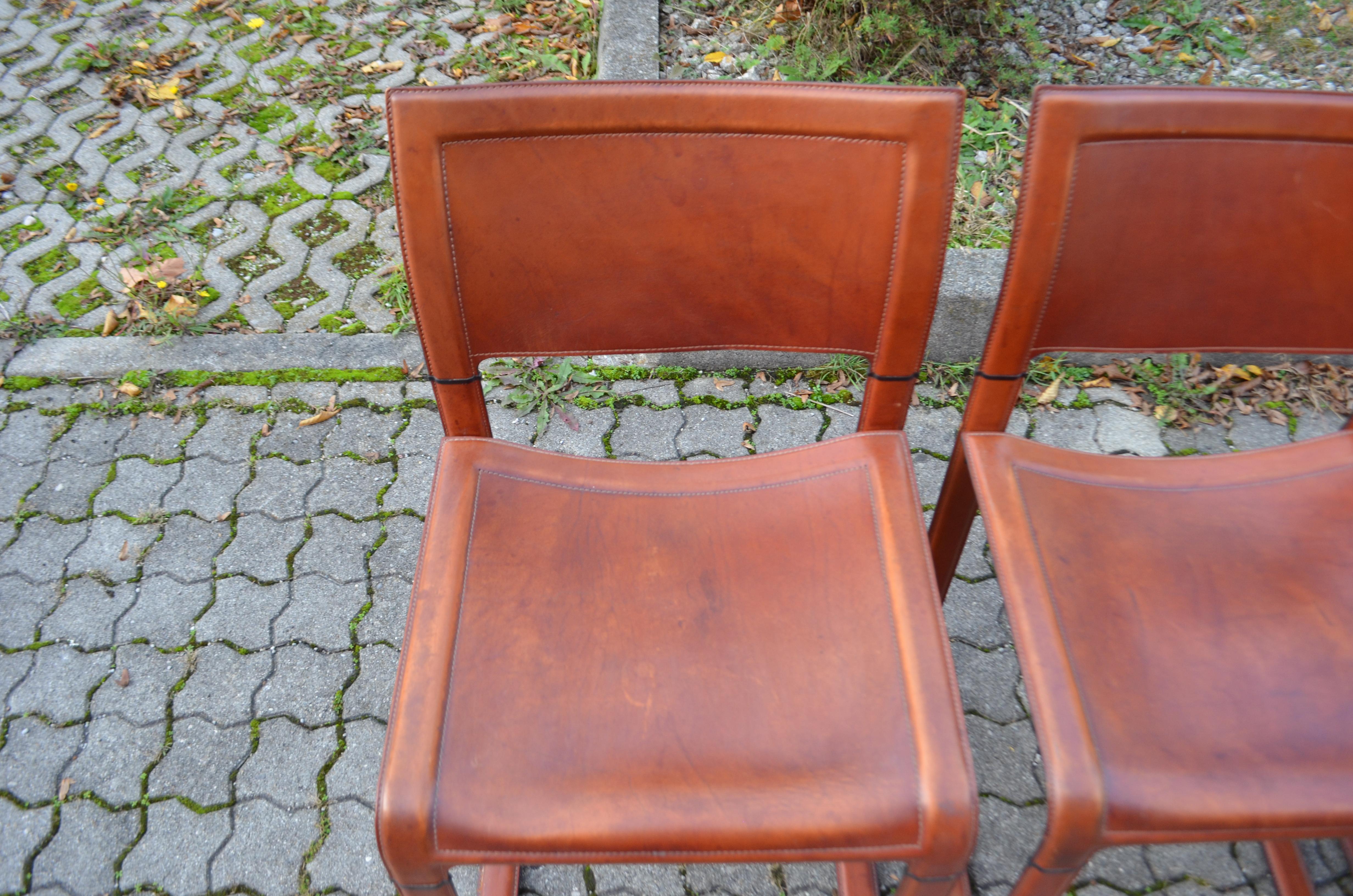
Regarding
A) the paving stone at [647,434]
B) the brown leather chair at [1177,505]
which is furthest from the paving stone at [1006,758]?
the paving stone at [647,434]

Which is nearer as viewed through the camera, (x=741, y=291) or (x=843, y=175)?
(x=843, y=175)

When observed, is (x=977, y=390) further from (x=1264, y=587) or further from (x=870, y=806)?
(x=870, y=806)

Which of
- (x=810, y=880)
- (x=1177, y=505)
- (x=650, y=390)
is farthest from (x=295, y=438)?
(x=1177, y=505)

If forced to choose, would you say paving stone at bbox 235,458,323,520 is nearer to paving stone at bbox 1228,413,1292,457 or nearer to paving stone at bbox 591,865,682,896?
paving stone at bbox 1228,413,1292,457

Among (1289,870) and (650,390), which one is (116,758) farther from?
(1289,870)

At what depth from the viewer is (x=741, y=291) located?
46.2 inches

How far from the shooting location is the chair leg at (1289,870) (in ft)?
4.43

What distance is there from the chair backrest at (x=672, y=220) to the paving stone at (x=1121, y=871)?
91 centimetres

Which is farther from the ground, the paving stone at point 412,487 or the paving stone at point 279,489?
the paving stone at point 412,487

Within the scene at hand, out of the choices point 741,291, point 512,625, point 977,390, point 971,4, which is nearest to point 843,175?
point 741,291

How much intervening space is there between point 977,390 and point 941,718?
47cm

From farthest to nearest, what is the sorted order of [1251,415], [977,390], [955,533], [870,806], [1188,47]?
[1188,47], [1251,415], [955,533], [977,390], [870,806]

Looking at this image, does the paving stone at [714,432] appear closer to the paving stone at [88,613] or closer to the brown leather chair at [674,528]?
the brown leather chair at [674,528]

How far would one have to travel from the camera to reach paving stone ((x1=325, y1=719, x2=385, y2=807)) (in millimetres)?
1561
